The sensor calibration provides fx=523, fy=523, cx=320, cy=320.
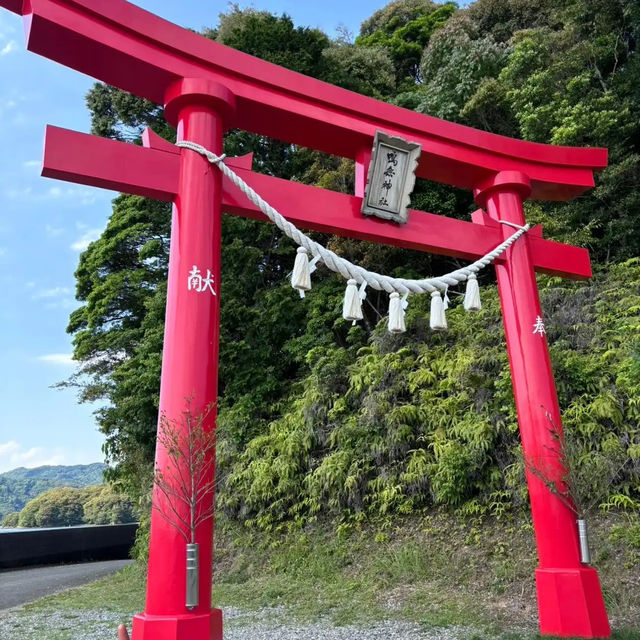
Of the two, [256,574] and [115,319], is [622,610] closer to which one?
[256,574]

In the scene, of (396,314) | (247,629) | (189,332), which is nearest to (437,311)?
(396,314)

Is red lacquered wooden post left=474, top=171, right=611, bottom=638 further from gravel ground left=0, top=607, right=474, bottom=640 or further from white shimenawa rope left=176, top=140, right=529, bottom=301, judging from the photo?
white shimenawa rope left=176, top=140, right=529, bottom=301

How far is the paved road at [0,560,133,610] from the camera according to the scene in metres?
7.36

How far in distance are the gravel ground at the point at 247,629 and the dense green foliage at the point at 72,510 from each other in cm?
1820

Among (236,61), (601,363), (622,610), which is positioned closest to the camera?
(236,61)

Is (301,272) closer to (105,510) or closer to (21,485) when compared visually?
(105,510)

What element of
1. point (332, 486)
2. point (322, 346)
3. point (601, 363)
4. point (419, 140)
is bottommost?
point (332, 486)

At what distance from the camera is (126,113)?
1254cm

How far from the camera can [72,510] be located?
23.0m

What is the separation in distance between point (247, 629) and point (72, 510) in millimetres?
22003

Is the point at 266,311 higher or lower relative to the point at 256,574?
higher

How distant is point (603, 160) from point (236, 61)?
391 cm

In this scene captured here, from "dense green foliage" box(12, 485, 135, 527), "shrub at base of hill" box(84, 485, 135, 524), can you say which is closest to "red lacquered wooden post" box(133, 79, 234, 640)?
"dense green foliage" box(12, 485, 135, 527)

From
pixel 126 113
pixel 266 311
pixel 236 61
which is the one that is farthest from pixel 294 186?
pixel 126 113
